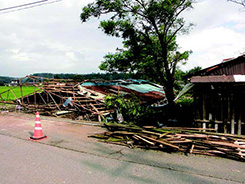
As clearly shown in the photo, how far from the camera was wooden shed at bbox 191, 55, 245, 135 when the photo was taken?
585cm

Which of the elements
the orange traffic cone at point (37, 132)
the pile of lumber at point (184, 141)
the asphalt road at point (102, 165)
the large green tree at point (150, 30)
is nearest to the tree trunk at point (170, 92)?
the large green tree at point (150, 30)

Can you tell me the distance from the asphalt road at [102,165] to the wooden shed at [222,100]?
170 centimetres

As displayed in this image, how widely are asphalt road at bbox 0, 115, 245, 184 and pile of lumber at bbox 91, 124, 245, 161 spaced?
10.9 inches

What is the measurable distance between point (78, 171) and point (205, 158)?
337 cm

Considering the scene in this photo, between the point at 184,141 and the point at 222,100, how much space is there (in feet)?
6.91

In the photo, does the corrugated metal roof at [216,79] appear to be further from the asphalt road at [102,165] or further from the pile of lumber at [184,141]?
the asphalt road at [102,165]

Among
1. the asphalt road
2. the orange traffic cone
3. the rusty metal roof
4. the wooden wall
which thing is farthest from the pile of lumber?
the orange traffic cone

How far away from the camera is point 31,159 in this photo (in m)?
4.76

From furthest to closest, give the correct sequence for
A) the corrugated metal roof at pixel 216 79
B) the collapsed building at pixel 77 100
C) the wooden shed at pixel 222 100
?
the collapsed building at pixel 77 100 < the wooden shed at pixel 222 100 < the corrugated metal roof at pixel 216 79

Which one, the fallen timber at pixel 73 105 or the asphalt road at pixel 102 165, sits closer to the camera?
the asphalt road at pixel 102 165

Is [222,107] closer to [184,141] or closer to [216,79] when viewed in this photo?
[216,79]

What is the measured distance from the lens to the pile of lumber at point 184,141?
4925 millimetres

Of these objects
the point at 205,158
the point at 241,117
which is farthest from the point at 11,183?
the point at 241,117

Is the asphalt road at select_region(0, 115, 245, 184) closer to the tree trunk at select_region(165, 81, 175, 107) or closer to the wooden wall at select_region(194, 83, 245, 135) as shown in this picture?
the wooden wall at select_region(194, 83, 245, 135)
